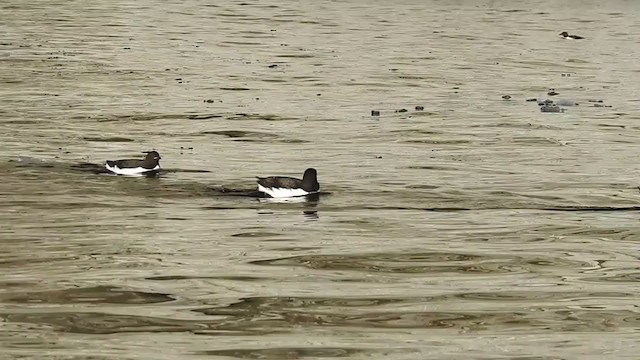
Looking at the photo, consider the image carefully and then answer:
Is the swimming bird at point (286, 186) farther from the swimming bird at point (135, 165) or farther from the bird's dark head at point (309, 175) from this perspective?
the swimming bird at point (135, 165)

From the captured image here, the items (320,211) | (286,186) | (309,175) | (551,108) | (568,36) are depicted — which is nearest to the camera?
(320,211)

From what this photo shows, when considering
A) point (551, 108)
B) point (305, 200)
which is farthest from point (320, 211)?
point (551, 108)

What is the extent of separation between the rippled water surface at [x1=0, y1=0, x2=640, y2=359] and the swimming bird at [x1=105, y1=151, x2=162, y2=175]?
0.28m

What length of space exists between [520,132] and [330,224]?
11.3 metres

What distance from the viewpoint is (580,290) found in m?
14.9

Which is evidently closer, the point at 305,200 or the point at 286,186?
the point at 305,200

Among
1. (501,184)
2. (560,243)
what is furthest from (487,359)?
(501,184)

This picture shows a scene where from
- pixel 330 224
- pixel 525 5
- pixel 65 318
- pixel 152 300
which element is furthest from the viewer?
pixel 525 5

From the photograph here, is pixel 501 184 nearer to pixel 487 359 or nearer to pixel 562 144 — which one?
pixel 562 144

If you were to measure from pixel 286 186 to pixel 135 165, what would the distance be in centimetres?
269

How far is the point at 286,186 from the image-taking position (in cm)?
2112

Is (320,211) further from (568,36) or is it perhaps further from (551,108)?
(568,36)

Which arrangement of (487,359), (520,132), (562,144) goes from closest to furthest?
(487,359) → (562,144) → (520,132)

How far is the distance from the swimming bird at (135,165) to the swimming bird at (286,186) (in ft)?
7.10
